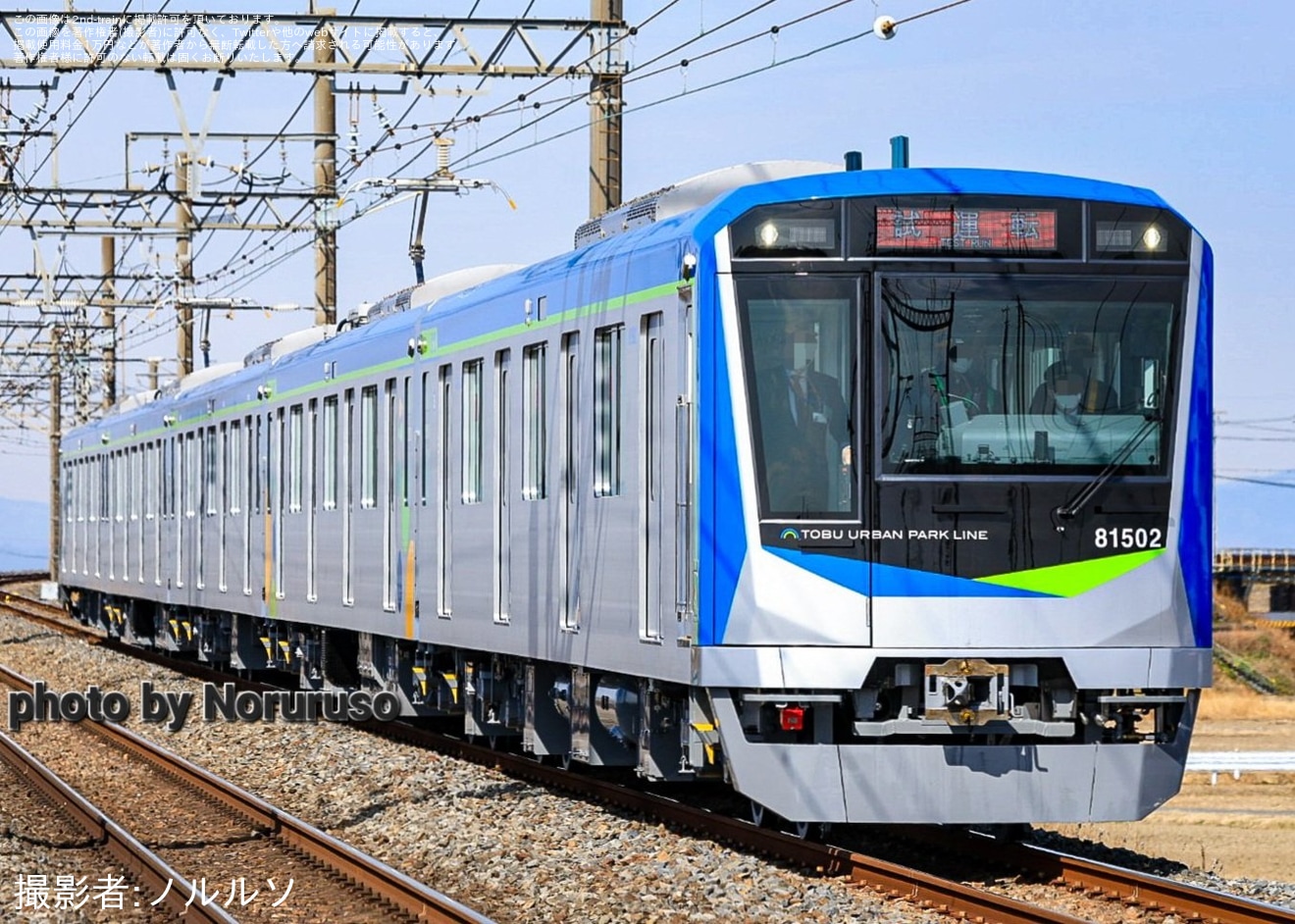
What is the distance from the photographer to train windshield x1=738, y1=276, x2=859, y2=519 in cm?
1036

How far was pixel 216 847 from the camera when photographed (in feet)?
41.1

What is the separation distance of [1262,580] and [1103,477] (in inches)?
3726

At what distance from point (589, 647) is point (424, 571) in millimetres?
4062

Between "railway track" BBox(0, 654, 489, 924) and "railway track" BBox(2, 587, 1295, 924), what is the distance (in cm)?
188

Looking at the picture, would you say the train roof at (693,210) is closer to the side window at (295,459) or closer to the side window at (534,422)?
the side window at (534,422)

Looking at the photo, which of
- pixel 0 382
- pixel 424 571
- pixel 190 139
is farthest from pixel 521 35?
pixel 0 382

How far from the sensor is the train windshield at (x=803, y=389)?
10359 mm

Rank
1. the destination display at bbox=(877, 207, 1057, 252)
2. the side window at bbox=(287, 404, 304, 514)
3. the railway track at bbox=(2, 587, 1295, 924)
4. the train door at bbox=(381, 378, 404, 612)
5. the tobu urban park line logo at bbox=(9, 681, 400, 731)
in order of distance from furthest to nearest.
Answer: the side window at bbox=(287, 404, 304, 514) < the tobu urban park line logo at bbox=(9, 681, 400, 731) < the train door at bbox=(381, 378, 404, 612) < the destination display at bbox=(877, 207, 1057, 252) < the railway track at bbox=(2, 587, 1295, 924)

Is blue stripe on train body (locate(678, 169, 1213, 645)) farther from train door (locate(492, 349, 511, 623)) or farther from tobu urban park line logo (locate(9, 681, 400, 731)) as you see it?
tobu urban park line logo (locate(9, 681, 400, 731))

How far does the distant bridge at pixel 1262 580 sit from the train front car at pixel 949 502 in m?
90.3

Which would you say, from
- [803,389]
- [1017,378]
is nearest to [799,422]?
[803,389]

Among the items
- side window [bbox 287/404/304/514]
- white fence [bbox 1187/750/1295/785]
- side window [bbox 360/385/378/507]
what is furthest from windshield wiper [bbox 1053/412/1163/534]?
white fence [bbox 1187/750/1295/785]

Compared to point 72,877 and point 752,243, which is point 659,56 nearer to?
point 752,243

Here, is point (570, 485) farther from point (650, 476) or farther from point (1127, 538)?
point (1127, 538)
